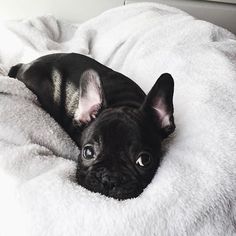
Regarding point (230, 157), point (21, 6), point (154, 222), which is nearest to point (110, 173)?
point (154, 222)

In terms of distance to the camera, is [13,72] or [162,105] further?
[13,72]

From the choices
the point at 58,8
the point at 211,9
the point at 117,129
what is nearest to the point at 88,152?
the point at 117,129

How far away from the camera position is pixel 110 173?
1.11m

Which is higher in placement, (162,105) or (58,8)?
(162,105)

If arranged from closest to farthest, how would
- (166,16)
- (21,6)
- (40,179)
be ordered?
(40,179), (166,16), (21,6)

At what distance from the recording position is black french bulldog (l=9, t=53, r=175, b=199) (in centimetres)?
A: 112

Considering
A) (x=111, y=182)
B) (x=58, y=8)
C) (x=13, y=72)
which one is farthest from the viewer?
(x=58, y=8)

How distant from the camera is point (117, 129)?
1.17 m

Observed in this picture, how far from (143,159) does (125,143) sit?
0.21ft

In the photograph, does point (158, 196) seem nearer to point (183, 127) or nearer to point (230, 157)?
point (230, 157)

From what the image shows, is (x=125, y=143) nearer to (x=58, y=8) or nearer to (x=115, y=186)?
(x=115, y=186)

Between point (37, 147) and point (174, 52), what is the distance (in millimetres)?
718

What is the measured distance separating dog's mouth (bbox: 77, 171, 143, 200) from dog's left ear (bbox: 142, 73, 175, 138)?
229mm

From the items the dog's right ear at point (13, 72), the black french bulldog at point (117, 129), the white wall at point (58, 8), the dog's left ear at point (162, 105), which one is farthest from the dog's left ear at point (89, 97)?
the white wall at point (58, 8)
